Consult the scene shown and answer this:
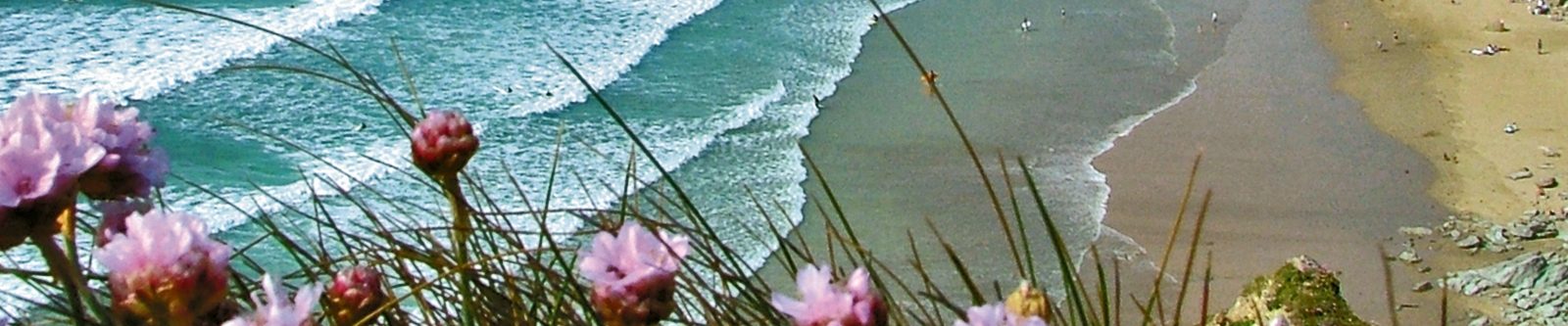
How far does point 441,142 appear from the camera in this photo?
151 centimetres

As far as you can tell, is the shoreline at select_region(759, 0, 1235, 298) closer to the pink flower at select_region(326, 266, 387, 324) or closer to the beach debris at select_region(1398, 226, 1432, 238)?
the beach debris at select_region(1398, 226, 1432, 238)

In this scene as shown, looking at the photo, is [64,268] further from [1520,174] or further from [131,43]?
[131,43]

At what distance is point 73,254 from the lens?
4.25ft

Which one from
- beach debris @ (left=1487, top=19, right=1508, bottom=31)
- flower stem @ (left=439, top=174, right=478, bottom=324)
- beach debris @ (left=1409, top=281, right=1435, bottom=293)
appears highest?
flower stem @ (left=439, top=174, right=478, bottom=324)

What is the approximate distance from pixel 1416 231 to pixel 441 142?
1088cm

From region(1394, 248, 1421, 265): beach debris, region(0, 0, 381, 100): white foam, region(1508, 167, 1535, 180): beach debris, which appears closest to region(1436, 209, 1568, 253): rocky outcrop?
region(1394, 248, 1421, 265): beach debris

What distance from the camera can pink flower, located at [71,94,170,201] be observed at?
4.18 ft

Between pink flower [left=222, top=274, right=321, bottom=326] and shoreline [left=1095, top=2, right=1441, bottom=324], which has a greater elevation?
pink flower [left=222, top=274, right=321, bottom=326]

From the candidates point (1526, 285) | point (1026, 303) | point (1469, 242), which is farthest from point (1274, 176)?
point (1026, 303)

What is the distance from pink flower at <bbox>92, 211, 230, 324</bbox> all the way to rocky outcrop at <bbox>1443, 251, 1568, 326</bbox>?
8920 millimetres

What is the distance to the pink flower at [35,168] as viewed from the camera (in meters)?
1.12

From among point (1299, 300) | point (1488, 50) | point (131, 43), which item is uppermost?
point (1299, 300)

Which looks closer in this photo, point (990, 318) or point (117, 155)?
point (990, 318)

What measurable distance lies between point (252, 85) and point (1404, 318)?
29.6 ft
